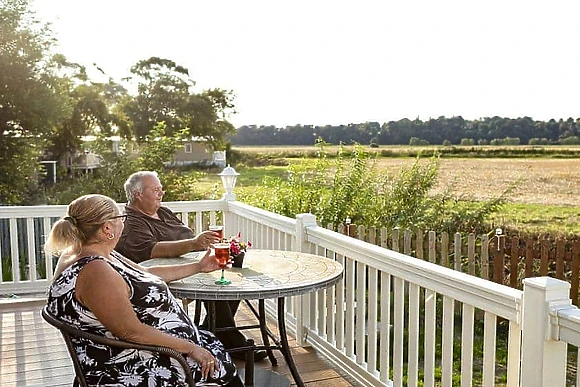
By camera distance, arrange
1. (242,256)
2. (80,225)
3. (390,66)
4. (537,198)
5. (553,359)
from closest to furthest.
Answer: (553,359) < (80,225) < (242,256) < (537,198) < (390,66)

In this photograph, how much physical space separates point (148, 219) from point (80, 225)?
1541mm

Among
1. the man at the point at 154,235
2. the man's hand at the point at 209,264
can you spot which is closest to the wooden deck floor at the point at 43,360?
the man at the point at 154,235


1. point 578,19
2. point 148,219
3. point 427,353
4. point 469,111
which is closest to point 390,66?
point 469,111

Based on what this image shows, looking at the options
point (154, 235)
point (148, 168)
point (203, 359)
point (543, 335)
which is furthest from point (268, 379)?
point (148, 168)

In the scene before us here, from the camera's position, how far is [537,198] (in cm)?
630

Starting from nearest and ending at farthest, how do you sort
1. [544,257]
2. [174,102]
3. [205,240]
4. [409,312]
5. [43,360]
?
[409,312] < [205,240] < [43,360] < [544,257] < [174,102]

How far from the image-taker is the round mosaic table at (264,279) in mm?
2615

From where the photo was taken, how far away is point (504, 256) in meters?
4.91

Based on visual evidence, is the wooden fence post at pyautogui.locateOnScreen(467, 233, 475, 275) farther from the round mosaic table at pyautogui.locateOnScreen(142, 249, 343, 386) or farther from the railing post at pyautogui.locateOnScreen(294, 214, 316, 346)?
the round mosaic table at pyautogui.locateOnScreen(142, 249, 343, 386)

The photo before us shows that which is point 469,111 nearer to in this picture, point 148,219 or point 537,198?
point 537,198

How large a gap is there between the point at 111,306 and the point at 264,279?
3.20 feet

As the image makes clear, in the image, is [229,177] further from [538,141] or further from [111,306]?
[111,306]

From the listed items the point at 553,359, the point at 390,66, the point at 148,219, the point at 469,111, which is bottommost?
the point at 553,359

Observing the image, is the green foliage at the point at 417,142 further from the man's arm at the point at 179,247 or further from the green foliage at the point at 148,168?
the man's arm at the point at 179,247
